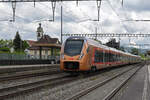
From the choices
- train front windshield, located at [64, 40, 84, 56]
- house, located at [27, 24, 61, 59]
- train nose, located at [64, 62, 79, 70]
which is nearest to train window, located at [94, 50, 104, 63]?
train front windshield, located at [64, 40, 84, 56]

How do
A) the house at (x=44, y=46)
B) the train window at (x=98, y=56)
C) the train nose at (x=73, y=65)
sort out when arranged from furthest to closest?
the house at (x=44, y=46) → the train window at (x=98, y=56) → the train nose at (x=73, y=65)

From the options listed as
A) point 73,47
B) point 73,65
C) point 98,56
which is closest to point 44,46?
point 98,56

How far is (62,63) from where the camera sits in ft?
63.1

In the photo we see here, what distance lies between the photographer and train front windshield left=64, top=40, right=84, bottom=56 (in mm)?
19219

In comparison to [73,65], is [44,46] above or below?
above

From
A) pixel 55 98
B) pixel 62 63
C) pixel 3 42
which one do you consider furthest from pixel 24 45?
pixel 55 98

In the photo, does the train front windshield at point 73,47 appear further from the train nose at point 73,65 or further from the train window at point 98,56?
the train window at point 98,56

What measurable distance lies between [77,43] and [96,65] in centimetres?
421

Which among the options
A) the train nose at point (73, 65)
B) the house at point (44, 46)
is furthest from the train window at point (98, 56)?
the house at point (44, 46)

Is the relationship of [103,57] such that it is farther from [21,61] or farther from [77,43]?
[21,61]

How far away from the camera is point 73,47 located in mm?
19531

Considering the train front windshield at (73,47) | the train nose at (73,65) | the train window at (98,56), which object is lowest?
the train nose at (73,65)

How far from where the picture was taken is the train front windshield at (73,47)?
63.1 ft

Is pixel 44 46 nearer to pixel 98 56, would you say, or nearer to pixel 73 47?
pixel 98 56
